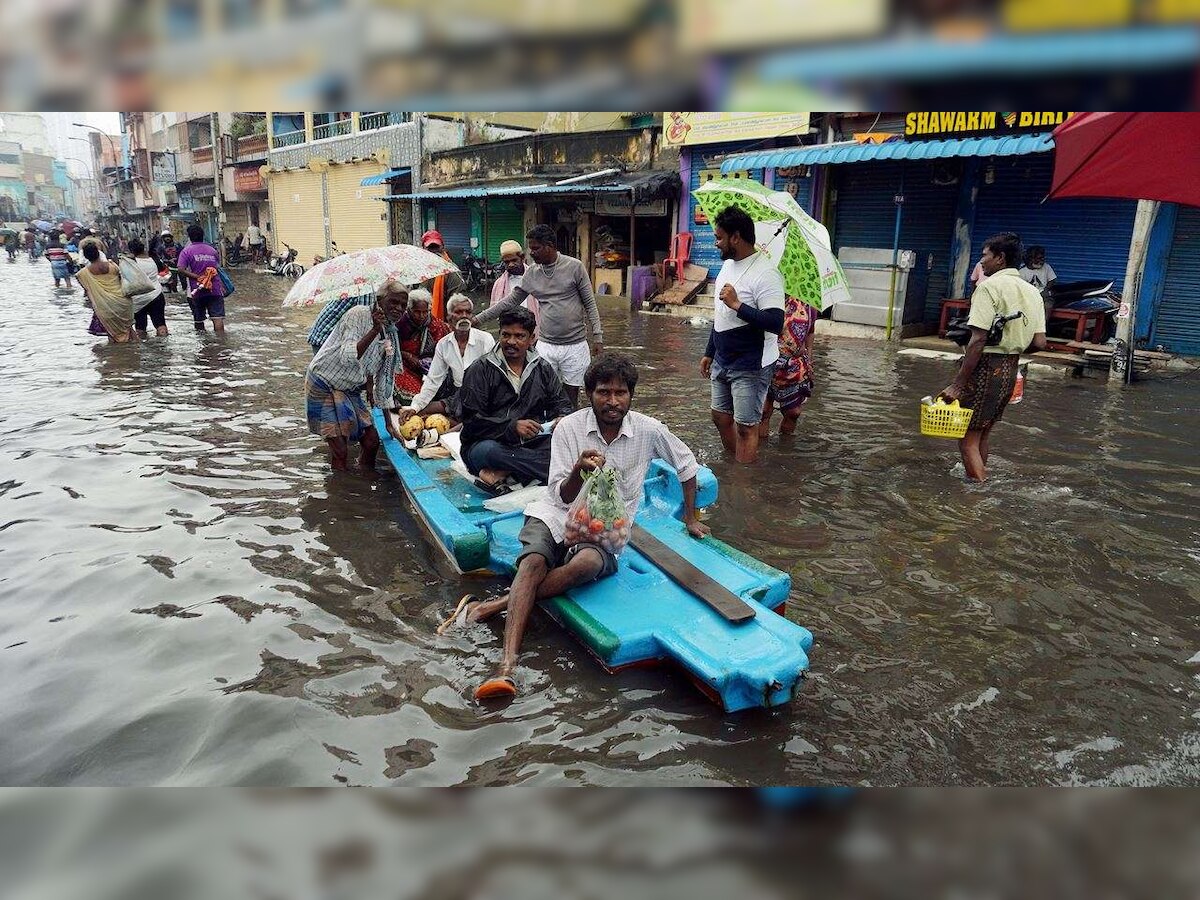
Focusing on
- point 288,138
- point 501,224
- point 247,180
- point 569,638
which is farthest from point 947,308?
point 247,180

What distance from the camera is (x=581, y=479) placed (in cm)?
385

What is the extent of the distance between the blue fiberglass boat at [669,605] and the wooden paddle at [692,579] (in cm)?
3

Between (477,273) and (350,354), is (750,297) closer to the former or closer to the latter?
(350,354)

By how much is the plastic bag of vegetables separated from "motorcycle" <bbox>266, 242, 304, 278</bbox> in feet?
95.4

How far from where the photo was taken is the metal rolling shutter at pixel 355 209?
29047 millimetres

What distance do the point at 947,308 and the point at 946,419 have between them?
8218 millimetres

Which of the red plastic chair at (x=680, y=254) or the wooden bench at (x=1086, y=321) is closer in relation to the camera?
the wooden bench at (x=1086, y=321)

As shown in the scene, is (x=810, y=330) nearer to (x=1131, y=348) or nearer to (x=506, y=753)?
(x=506, y=753)

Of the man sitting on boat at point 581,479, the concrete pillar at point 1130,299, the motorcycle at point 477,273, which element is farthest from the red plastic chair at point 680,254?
the man sitting on boat at point 581,479

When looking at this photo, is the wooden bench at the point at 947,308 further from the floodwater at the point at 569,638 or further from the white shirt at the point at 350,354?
the white shirt at the point at 350,354

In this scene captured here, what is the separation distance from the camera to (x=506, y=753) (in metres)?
3.05

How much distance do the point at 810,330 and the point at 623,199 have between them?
13375 mm

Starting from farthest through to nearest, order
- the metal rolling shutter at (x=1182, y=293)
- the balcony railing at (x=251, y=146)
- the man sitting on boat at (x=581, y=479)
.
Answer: the balcony railing at (x=251, y=146), the metal rolling shutter at (x=1182, y=293), the man sitting on boat at (x=581, y=479)
